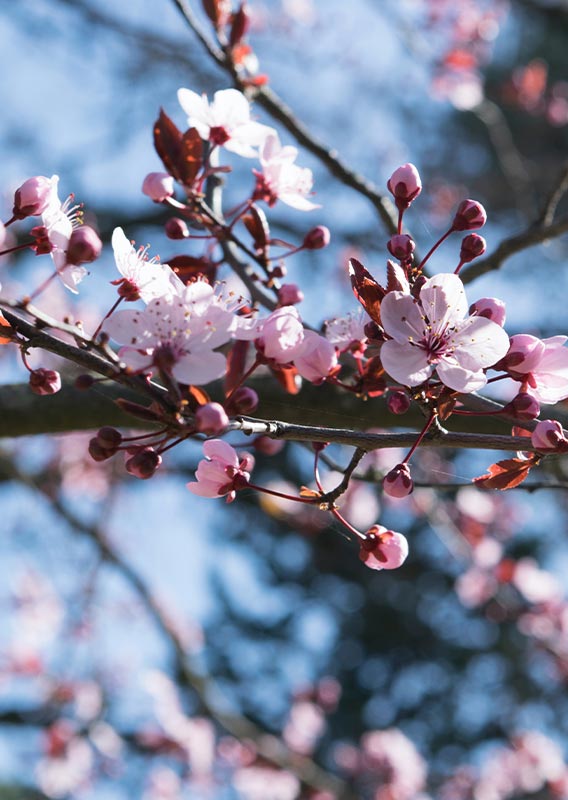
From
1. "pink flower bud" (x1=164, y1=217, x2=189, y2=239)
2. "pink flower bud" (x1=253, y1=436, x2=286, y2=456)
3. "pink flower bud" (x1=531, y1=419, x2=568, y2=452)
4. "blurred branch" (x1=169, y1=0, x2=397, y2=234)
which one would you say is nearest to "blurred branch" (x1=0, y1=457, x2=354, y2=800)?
"blurred branch" (x1=169, y1=0, x2=397, y2=234)

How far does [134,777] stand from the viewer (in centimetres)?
612

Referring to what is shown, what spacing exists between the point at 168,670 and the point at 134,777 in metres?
1.37

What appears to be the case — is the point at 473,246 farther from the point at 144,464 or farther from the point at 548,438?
the point at 144,464

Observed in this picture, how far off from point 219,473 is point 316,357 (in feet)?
0.54

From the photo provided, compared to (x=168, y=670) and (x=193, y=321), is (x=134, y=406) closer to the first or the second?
(x=193, y=321)

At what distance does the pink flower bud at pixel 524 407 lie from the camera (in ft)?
2.75

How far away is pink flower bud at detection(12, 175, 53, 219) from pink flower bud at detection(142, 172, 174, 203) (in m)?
0.21

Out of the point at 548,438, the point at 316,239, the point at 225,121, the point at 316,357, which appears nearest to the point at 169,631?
the point at 316,239

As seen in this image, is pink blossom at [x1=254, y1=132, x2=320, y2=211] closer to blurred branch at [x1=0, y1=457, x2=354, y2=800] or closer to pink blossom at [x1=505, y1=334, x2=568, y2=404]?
pink blossom at [x1=505, y1=334, x2=568, y2=404]

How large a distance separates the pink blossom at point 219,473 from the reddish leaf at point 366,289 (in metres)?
0.21

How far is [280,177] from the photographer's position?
1180 mm

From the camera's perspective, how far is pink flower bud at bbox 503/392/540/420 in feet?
2.75

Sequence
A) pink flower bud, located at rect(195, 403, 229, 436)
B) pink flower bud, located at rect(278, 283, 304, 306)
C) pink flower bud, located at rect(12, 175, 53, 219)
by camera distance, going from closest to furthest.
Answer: pink flower bud, located at rect(195, 403, 229, 436)
pink flower bud, located at rect(12, 175, 53, 219)
pink flower bud, located at rect(278, 283, 304, 306)

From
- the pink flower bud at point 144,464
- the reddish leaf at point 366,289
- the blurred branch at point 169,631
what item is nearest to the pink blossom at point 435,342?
the reddish leaf at point 366,289
